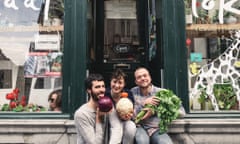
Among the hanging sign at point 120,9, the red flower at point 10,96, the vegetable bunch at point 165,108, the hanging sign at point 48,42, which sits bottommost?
the vegetable bunch at point 165,108

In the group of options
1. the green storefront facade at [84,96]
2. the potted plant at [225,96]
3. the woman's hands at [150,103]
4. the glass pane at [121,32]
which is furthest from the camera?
the glass pane at [121,32]

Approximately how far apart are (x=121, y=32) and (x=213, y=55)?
74.5 inches

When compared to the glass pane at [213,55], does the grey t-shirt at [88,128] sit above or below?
below

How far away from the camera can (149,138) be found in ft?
11.2

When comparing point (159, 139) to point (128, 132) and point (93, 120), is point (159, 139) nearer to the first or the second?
point (128, 132)

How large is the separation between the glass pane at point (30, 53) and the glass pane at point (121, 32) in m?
1.46

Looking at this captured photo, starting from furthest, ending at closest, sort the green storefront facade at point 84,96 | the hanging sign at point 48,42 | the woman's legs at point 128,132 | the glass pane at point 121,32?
the glass pane at point 121,32, the hanging sign at point 48,42, the green storefront facade at point 84,96, the woman's legs at point 128,132

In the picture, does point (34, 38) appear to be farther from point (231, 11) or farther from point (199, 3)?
point (231, 11)

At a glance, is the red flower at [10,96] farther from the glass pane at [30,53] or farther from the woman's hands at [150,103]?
the woman's hands at [150,103]

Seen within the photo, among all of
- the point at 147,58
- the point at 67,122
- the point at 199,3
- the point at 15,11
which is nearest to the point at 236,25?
the point at 199,3

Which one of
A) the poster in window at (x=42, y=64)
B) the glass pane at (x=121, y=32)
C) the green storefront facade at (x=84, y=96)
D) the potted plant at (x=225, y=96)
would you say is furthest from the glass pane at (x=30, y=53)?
the potted plant at (x=225, y=96)

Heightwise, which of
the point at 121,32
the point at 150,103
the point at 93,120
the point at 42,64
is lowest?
the point at 93,120

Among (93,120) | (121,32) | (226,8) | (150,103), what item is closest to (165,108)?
(150,103)

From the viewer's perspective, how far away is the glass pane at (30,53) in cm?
411
